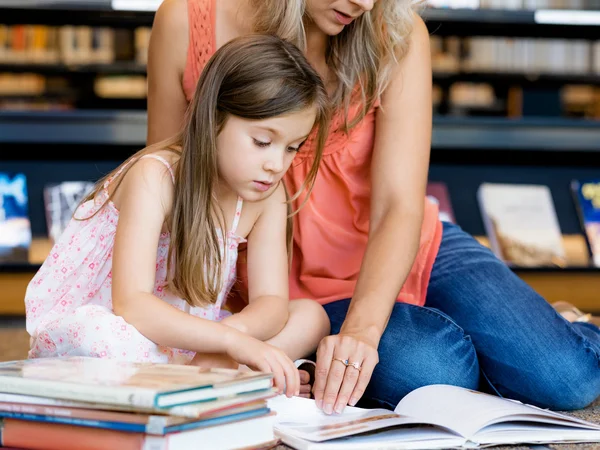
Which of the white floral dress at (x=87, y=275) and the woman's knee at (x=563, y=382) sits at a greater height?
the white floral dress at (x=87, y=275)

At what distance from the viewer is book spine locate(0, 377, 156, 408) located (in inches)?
35.9

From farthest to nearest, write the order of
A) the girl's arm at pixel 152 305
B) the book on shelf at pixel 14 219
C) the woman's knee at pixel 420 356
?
the book on shelf at pixel 14 219 → the woman's knee at pixel 420 356 → the girl's arm at pixel 152 305

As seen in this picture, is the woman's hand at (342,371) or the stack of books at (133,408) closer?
the stack of books at (133,408)

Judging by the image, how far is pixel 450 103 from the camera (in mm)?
4273

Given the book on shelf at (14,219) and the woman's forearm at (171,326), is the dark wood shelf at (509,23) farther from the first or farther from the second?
the woman's forearm at (171,326)

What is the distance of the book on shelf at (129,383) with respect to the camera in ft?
3.01

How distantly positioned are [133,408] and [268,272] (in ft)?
1.88

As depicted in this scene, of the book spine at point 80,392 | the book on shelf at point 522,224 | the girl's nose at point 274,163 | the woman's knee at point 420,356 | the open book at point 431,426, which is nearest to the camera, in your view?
the book spine at point 80,392

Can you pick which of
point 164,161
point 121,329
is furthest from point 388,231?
point 121,329

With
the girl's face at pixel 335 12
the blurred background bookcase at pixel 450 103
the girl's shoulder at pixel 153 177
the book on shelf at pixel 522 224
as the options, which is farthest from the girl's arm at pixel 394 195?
the book on shelf at pixel 522 224

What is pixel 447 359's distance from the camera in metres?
1.46

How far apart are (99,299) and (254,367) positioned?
1.35 feet

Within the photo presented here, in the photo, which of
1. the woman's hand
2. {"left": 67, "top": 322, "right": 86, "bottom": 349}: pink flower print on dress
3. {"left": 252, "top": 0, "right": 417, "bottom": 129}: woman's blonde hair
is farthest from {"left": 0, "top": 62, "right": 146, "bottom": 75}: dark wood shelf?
the woman's hand

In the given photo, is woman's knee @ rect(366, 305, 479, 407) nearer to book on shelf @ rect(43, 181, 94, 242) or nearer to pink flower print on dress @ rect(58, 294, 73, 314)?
pink flower print on dress @ rect(58, 294, 73, 314)
